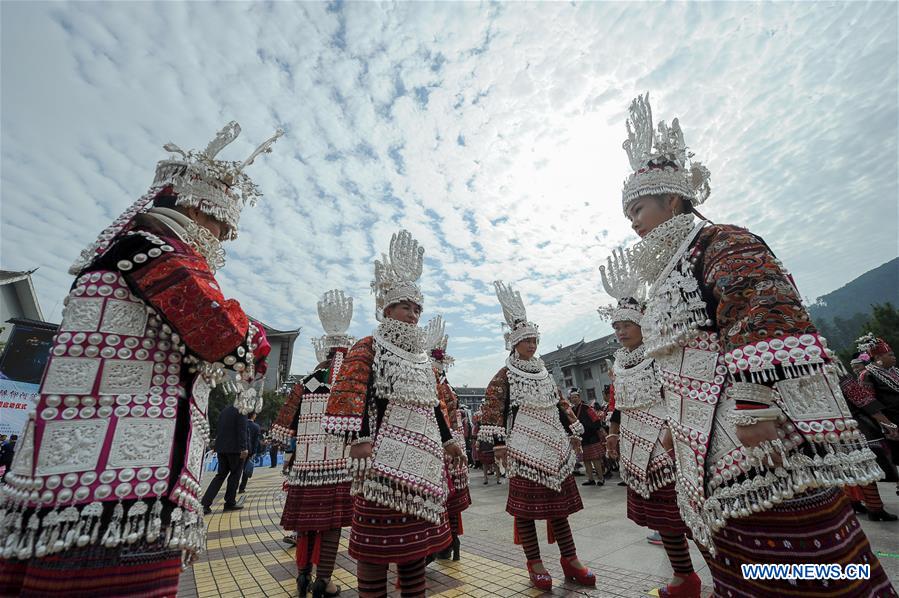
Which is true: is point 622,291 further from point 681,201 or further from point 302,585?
point 302,585

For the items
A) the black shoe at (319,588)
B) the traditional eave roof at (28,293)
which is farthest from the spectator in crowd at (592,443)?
the traditional eave roof at (28,293)

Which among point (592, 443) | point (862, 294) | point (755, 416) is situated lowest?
point (592, 443)

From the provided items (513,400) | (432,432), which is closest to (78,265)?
(432,432)

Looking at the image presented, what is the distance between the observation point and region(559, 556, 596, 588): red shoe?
11.0ft

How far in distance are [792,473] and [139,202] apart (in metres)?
3.18

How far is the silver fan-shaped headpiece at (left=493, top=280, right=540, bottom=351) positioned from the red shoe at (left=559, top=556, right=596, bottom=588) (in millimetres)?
2231

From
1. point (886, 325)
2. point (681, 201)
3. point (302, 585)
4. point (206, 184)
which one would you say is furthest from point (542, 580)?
point (886, 325)

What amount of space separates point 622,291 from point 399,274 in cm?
273

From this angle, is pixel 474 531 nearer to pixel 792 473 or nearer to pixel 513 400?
pixel 513 400

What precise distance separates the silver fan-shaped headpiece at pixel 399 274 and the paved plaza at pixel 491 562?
2.63 meters

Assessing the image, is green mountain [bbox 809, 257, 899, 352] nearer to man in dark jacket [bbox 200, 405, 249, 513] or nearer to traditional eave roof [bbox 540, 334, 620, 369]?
traditional eave roof [bbox 540, 334, 620, 369]

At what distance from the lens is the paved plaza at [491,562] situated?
3418 millimetres

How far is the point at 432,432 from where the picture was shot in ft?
9.64

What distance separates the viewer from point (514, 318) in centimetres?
503
